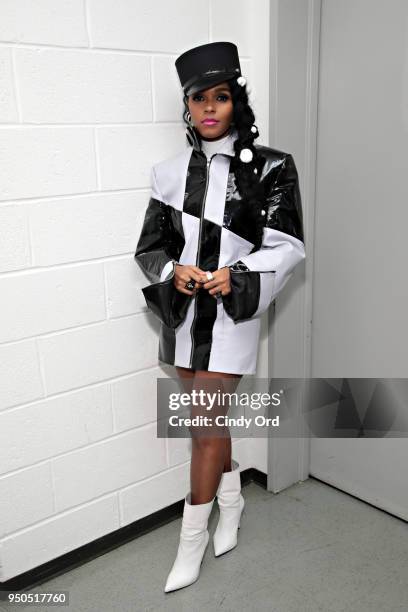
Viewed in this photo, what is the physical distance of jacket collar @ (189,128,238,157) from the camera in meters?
1.79

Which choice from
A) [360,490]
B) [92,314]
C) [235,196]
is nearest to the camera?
[235,196]

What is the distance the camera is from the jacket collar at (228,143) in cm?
179

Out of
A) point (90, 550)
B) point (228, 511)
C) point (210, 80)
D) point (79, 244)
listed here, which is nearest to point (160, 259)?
point (79, 244)

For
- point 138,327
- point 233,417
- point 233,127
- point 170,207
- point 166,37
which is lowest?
point 233,417

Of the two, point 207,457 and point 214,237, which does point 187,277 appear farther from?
point 207,457

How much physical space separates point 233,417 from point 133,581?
70 centimetres

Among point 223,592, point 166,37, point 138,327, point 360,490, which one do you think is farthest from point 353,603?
point 166,37

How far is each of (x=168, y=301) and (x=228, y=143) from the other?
50 cm

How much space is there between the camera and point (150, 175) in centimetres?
192

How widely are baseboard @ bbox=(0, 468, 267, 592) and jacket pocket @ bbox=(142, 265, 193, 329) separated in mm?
812

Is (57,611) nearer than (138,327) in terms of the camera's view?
Yes

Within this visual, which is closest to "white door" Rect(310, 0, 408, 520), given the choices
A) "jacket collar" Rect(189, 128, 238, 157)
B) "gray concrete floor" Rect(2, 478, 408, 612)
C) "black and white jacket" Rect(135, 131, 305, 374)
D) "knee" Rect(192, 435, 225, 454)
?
"gray concrete floor" Rect(2, 478, 408, 612)

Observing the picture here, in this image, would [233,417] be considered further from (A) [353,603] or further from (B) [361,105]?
(B) [361,105]

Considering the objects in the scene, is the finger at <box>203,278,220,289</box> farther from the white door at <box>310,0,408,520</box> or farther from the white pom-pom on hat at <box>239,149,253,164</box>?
the white door at <box>310,0,408,520</box>
